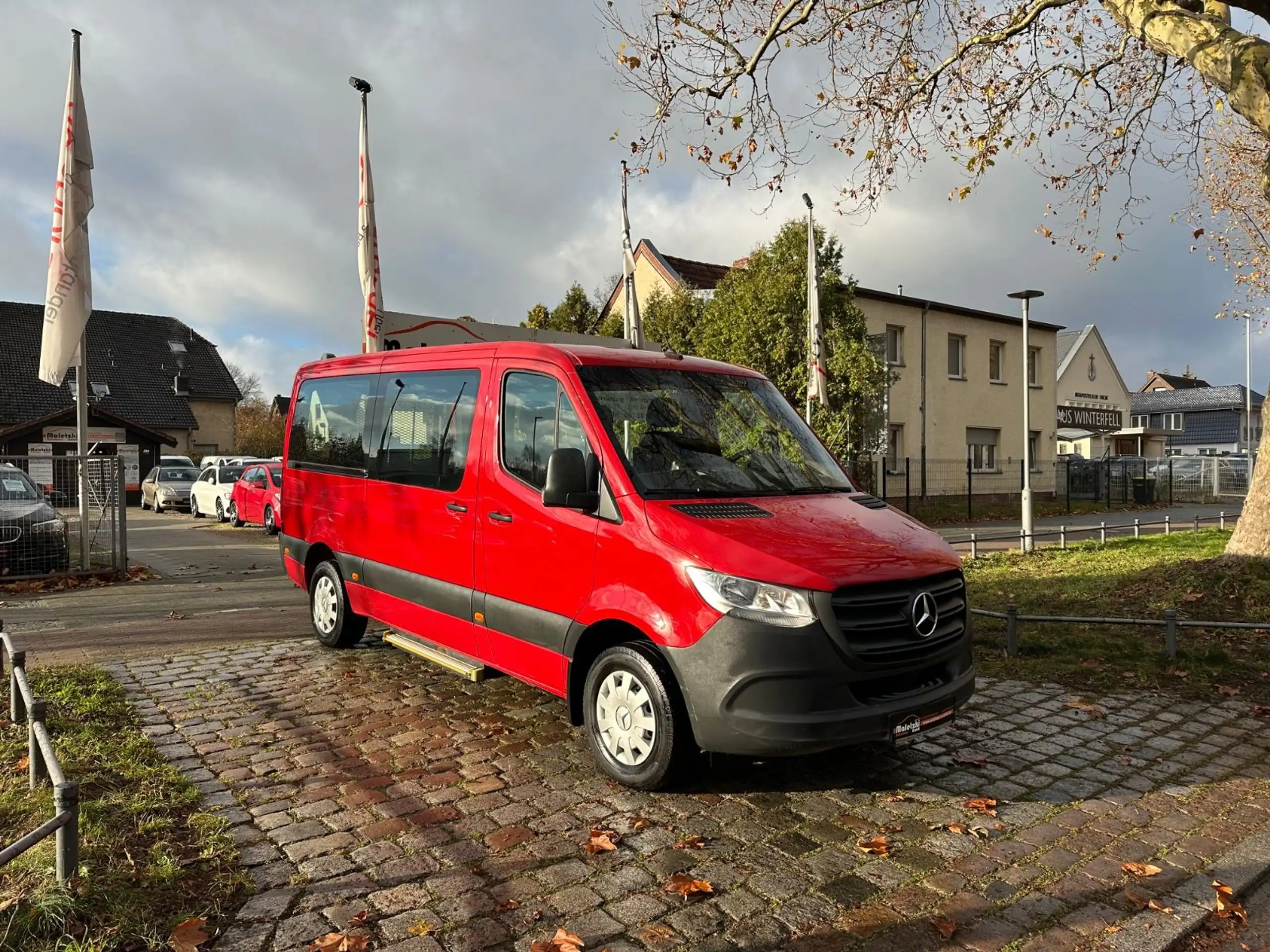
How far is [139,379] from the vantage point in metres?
44.2

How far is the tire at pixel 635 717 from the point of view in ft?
13.6

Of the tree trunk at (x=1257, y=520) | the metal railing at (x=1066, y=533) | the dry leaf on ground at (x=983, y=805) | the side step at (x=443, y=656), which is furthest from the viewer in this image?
the metal railing at (x=1066, y=533)

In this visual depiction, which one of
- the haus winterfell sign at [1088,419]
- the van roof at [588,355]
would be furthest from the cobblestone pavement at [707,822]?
the haus winterfell sign at [1088,419]

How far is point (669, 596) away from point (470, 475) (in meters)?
1.92

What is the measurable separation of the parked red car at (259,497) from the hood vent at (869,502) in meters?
17.7

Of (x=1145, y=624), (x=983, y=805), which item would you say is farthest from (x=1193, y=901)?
(x=1145, y=624)

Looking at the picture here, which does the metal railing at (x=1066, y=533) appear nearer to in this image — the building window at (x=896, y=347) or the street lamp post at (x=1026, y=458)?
the street lamp post at (x=1026, y=458)

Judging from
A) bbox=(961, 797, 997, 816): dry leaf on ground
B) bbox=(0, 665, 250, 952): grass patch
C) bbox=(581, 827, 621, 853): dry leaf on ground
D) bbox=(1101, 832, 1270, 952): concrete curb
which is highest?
bbox=(0, 665, 250, 952): grass patch

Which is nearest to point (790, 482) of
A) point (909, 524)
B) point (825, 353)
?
point (909, 524)

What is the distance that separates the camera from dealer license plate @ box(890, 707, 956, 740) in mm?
4074

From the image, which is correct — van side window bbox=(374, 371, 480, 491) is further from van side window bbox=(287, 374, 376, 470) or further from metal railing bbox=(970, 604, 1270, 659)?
metal railing bbox=(970, 604, 1270, 659)

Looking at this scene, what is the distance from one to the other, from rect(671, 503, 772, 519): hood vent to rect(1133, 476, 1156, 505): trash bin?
33.1 metres

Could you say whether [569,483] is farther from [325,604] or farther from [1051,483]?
[1051,483]

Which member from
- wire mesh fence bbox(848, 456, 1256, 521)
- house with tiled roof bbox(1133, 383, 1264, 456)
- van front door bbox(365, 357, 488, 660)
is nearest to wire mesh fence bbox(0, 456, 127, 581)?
van front door bbox(365, 357, 488, 660)
